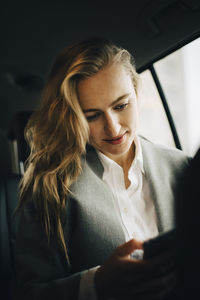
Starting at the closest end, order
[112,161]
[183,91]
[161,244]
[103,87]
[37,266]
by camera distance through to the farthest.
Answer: [161,244]
[37,266]
[103,87]
[112,161]
[183,91]

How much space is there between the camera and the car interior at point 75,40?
1.11 meters

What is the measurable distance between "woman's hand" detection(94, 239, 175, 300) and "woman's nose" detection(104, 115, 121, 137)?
1.50 ft

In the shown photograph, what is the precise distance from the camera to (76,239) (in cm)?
83

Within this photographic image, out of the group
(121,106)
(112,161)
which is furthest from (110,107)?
(112,161)

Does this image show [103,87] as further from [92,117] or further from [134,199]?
[134,199]

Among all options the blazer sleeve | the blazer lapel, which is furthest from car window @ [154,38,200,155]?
the blazer sleeve

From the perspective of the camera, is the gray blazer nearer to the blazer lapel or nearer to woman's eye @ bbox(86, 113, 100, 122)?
the blazer lapel

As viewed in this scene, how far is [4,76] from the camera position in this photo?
61.6 inches

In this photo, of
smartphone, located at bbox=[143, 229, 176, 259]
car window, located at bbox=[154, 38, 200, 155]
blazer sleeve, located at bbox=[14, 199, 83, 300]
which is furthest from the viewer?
car window, located at bbox=[154, 38, 200, 155]

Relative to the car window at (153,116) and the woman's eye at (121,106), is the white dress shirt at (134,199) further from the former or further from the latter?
the car window at (153,116)

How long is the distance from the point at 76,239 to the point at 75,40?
40.5 inches

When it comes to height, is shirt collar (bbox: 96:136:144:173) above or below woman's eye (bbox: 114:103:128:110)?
below

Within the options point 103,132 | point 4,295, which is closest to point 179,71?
point 103,132

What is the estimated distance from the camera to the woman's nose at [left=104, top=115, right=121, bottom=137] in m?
0.89
